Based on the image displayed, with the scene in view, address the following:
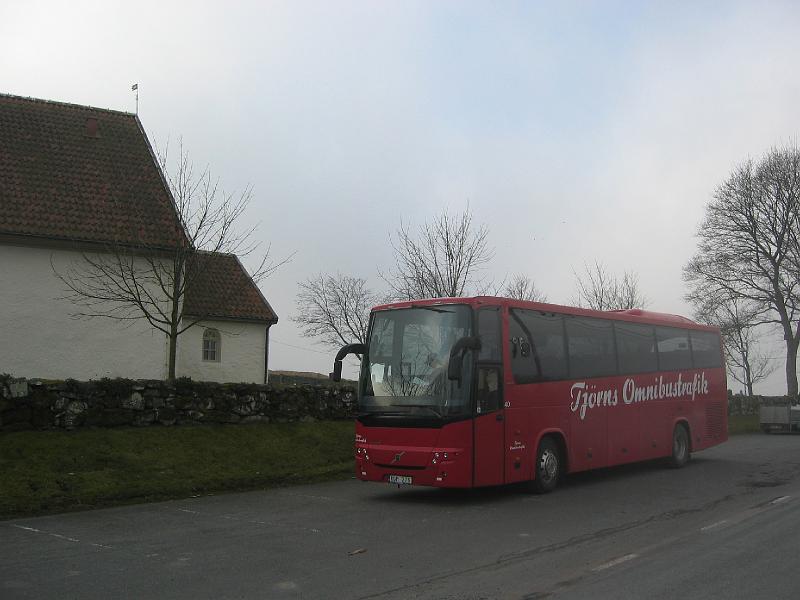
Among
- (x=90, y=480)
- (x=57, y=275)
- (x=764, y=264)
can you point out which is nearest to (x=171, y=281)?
(x=57, y=275)

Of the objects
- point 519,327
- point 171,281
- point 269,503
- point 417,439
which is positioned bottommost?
point 269,503

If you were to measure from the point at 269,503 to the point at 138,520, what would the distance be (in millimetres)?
2328

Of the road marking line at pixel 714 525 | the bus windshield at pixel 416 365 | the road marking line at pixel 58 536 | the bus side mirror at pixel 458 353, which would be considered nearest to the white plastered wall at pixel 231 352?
the bus windshield at pixel 416 365

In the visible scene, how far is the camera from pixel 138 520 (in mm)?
11141

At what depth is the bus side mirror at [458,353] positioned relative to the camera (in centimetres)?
1161

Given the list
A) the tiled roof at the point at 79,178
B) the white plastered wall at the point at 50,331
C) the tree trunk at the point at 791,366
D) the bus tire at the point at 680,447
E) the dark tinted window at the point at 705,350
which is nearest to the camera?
the bus tire at the point at 680,447

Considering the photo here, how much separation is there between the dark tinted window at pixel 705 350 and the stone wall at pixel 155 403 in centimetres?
954

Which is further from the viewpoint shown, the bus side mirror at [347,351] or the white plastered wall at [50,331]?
the white plastered wall at [50,331]

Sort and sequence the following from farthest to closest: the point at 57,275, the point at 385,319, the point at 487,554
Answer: the point at 57,275 < the point at 385,319 < the point at 487,554

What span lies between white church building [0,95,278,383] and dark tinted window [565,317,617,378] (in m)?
11.1

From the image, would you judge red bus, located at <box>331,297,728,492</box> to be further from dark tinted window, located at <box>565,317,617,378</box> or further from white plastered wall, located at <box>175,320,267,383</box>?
white plastered wall, located at <box>175,320,267,383</box>

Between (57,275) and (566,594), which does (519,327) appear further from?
(57,275)

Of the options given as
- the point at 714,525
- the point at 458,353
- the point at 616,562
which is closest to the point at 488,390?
the point at 458,353

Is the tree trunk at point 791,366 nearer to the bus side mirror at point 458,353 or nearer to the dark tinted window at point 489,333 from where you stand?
the dark tinted window at point 489,333
